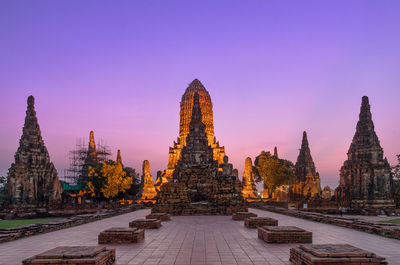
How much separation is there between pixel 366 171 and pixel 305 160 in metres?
19.7

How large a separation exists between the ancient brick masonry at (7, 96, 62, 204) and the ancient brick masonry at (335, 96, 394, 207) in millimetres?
32088

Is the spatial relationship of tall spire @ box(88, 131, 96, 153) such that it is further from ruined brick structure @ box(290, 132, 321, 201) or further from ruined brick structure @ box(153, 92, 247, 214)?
ruined brick structure @ box(153, 92, 247, 214)

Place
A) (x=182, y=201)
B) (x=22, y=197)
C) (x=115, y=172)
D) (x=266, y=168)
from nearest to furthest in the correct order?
1. (x=182, y=201)
2. (x=22, y=197)
3. (x=115, y=172)
4. (x=266, y=168)

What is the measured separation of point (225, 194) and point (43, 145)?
2156cm

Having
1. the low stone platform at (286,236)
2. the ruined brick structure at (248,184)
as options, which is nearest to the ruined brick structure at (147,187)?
the ruined brick structure at (248,184)

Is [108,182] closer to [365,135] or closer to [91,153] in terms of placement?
[91,153]

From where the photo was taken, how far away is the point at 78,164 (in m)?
63.1

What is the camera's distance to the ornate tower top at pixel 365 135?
3525 centimetres

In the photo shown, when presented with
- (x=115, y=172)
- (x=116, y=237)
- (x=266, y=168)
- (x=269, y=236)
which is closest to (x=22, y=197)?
(x=115, y=172)

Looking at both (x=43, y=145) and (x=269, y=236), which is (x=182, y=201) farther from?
A: (x=43, y=145)

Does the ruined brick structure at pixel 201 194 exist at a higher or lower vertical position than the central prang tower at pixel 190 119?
lower

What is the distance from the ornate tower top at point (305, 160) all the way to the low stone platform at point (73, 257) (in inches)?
1978

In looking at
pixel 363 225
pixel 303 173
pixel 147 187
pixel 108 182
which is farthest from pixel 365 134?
pixel 108 182

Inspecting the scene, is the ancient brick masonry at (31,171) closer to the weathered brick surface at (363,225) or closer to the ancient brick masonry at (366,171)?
the weathered brick surface at (363,225)
